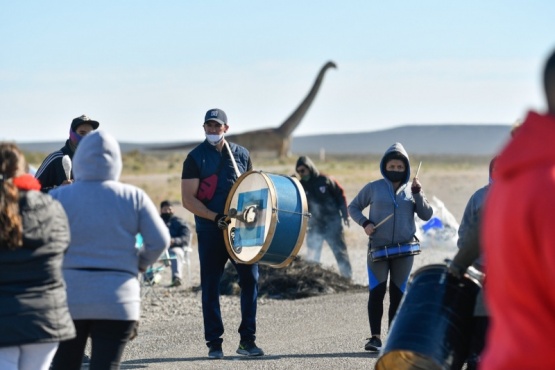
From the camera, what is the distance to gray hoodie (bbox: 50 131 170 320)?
6285 millimetres

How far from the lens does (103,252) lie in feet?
20.9

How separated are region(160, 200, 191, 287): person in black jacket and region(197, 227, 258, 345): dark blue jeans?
6.95 metres

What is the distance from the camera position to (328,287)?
15.2m

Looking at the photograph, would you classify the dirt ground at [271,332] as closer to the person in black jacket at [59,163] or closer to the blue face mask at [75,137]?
the person in black jacket at [59,163]

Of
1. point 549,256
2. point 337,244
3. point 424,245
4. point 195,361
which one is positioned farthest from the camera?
point 424,245

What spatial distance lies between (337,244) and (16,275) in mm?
12367

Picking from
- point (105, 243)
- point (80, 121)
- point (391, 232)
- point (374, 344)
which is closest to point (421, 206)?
point (391, 232)

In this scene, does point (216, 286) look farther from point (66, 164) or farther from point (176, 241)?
point (176, 241)

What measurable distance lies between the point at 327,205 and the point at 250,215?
7.49m

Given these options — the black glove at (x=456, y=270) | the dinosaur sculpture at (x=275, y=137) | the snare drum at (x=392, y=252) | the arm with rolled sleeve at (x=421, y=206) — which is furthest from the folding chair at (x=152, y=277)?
the dinosaur sculpture at (x=275, y=137)

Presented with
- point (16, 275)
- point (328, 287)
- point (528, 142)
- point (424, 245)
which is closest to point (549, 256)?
point (528, 142)

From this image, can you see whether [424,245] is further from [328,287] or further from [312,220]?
[328,287]

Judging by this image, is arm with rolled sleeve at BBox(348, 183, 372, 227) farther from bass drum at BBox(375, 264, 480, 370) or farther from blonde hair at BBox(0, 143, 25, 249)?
blonde hair at BBox(0, 143, 25, 249)

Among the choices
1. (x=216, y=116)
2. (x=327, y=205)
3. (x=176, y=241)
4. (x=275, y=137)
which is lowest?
(x=176, y=241)
